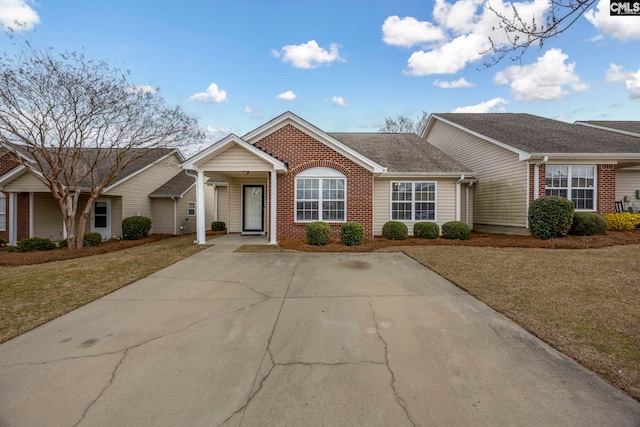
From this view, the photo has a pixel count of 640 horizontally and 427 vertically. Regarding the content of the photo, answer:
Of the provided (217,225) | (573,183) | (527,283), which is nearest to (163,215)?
(217,225)

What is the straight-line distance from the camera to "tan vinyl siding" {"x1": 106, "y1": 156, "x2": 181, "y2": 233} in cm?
1633

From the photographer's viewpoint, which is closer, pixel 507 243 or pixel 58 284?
pixel 58 284

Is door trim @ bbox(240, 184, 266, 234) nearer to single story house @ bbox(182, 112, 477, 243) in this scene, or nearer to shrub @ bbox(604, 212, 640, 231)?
single story house @ bbox(182, 112, 477, 243)

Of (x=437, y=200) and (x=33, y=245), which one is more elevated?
(x=437, y=200)

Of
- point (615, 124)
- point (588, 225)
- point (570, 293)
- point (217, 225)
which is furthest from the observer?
point (615, 124)

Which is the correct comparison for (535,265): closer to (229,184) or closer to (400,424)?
(400,424)

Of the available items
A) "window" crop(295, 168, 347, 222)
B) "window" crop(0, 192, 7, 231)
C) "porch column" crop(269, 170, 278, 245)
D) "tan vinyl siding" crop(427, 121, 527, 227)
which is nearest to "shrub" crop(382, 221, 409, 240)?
"window" crop(295, 168, 347, 222)

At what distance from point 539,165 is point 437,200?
13.3ft

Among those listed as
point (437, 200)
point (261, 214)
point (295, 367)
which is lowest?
point (295, 367)

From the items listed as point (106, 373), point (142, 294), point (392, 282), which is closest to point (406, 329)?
point (392, 282)

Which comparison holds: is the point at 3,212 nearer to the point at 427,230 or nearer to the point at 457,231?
the point at 427,230

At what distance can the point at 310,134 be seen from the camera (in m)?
11.9

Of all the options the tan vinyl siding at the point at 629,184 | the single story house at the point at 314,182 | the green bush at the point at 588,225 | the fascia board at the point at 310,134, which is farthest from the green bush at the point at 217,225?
the tan vinyl siding at the point at 629,184

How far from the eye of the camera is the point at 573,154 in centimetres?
1148
